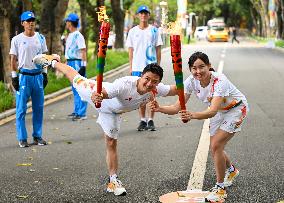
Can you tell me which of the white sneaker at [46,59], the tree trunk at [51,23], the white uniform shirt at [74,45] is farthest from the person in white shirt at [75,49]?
the tree trunk at [51,23]

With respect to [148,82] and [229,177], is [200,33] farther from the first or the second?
[148,82]

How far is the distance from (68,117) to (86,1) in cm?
1486

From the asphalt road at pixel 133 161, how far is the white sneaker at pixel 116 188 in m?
0.06

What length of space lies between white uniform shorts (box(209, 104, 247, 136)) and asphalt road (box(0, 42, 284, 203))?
681 millimetres

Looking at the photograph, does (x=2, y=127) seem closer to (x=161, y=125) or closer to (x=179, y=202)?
(x=161, y=125)

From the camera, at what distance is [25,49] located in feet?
28.4

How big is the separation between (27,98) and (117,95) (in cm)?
322

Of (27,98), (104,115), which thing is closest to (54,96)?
(27,98)

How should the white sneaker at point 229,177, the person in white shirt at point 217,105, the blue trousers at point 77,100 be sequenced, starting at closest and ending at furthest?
the person in white shirt at point 217,105 < the white sneaker at point 229,177 < the blue trousers at point 77,100

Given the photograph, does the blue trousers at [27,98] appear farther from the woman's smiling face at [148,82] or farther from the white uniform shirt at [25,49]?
the woman's smiling face at [148,82]

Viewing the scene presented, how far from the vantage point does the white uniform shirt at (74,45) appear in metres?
11.3

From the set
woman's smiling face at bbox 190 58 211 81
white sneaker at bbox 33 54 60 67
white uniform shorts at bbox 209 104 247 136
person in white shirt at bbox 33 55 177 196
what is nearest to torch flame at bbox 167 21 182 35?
woman's smiling face at bbox 190 58 211 81

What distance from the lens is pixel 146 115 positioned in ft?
35.9

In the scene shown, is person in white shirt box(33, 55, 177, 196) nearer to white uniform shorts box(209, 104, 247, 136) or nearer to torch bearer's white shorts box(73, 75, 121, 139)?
torch bearer's white shorts box(73, 75, 121, 139)
